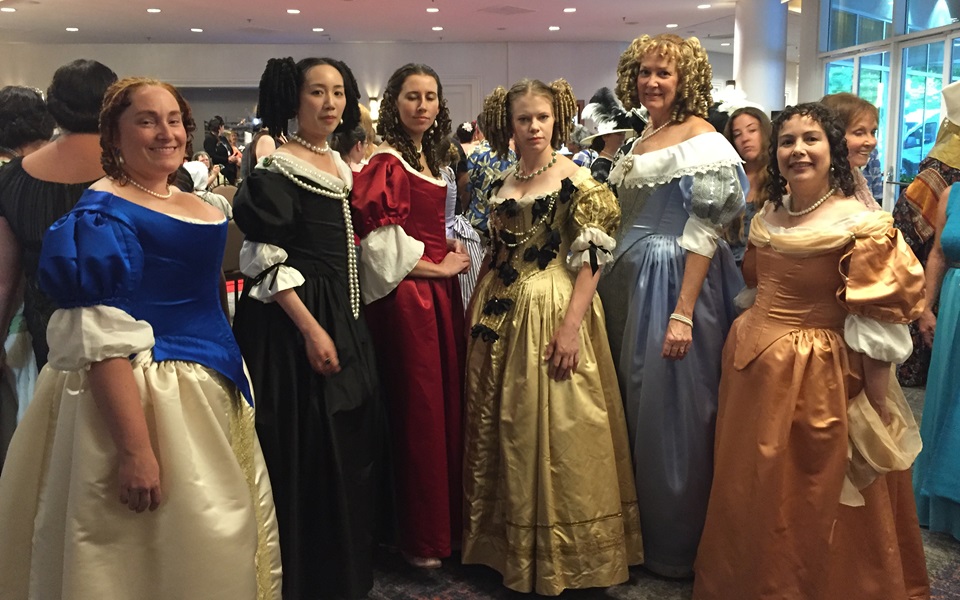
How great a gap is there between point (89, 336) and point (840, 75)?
1019cm

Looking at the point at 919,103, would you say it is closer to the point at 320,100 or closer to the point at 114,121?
the point at 320,100

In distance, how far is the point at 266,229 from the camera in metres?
2.06

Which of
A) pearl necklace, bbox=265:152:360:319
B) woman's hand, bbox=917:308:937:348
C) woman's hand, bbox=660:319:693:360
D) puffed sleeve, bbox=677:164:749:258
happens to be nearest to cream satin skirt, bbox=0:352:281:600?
pearl necklace, bbox=265:152:360:319

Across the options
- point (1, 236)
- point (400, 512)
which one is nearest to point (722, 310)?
point (400, 512)

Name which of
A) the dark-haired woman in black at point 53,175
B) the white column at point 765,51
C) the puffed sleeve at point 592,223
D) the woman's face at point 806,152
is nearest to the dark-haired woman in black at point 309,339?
the dark-haired woman in black at point 53,175

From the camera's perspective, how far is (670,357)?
232 cm

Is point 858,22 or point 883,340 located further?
point 858,22

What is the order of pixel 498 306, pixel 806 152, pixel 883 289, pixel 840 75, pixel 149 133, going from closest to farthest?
pixel 149 133 → pixel 883 289 → pixel 806 152 → pixel 498 306 → pixel 840 75

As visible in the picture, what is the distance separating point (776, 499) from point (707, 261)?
67 cm

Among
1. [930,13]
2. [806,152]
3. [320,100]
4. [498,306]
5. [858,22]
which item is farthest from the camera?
[858,22]

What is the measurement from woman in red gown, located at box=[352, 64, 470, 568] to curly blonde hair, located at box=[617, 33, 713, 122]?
0.61 m

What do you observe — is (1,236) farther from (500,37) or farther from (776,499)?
(500,37)

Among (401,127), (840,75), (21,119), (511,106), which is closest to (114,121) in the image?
(401,127)

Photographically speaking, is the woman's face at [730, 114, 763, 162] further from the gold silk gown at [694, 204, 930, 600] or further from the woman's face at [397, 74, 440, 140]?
the woman's face at [397, 74, 440, 140]
